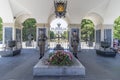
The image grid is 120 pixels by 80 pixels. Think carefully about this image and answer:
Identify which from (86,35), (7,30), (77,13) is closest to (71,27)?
(77,13)

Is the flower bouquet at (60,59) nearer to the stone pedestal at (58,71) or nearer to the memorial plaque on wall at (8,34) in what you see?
the stone pedestal at (58,71)

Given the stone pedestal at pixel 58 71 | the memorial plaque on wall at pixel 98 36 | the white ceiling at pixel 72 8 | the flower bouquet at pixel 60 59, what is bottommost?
the stone pedestal at pixel 58 71

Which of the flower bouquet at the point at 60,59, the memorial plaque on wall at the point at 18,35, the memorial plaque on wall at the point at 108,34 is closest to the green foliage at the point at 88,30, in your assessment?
the memorial plaque on wall at the point at 108,34

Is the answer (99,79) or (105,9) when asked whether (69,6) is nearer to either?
(105,9)

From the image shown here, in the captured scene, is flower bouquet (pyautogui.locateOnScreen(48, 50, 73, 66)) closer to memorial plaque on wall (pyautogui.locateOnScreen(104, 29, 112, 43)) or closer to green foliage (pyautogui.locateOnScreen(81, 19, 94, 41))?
memorial plaque on wall (pyautogui.locateOnScreen(104, 29, 112, 43))

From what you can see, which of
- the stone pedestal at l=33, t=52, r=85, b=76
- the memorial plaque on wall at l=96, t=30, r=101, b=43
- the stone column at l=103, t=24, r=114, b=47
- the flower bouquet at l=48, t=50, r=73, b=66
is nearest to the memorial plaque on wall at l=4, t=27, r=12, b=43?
the memorial plaque on wall at l=96, t=30, r=101, b=43

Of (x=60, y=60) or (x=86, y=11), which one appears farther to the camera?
(x=86, y=11)

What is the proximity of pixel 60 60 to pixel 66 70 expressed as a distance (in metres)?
0.63

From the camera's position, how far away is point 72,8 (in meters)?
19.5

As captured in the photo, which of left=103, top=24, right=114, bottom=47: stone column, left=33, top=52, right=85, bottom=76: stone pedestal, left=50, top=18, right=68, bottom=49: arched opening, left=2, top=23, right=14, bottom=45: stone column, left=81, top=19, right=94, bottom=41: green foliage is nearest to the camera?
left=33, top=52, right=85, bottom=76: stone pedestal

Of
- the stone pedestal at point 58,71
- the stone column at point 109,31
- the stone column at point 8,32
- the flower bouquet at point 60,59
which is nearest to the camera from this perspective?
the stone pedestal at point 58,71

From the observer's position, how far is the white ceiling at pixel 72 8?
742 inches

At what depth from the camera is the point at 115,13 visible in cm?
2033

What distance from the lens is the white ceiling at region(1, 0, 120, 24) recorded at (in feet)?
61.9
